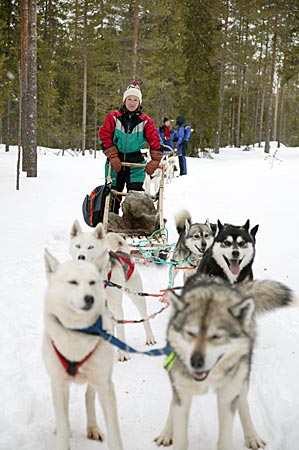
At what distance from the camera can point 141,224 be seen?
584 cm

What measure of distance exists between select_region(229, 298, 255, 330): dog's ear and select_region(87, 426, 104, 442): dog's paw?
3.59ft

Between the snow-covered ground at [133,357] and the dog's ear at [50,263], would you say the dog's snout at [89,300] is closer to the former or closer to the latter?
the dog's ear at [50,263]

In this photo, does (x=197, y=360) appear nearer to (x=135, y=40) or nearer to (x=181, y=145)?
(x=181, y=145)

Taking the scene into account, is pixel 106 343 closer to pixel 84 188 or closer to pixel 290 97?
pixel 84 188

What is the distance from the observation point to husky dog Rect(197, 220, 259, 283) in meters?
3.62

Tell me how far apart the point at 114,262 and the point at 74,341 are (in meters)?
1.34

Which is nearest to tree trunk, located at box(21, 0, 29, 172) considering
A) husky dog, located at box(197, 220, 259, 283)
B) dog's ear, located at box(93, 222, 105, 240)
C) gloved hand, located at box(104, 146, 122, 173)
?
gloved hand, located at box(104, 146, 122, 173)

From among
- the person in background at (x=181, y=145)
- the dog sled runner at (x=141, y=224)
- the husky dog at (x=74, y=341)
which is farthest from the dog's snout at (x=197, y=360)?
the person in background at (x=181, y=145)

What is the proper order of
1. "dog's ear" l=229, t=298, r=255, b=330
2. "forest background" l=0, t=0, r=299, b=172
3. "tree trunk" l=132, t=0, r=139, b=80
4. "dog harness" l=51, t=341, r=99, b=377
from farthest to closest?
"forest background" l=0, t=0, r=299, b=172
"tree trunk" l=132, t=0, r=139, b=80
"dog harness" l=51, t=341, r=99, b=377
"dog's ear" l=229, t=298, r=255, b=330

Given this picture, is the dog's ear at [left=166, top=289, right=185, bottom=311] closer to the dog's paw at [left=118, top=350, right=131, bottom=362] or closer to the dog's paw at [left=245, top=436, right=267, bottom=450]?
the dog's paw at [left=245, top=436, right=267, bottom=450]

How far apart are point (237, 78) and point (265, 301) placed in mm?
30206

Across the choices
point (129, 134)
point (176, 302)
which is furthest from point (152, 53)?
point (176, 302)

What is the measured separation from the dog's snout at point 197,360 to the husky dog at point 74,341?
1.65 ft

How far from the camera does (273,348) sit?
3.49m
